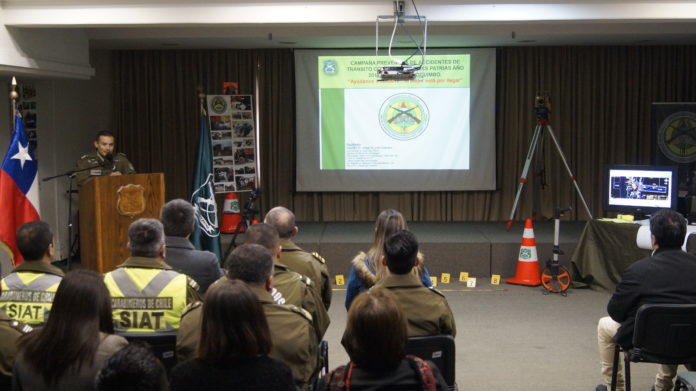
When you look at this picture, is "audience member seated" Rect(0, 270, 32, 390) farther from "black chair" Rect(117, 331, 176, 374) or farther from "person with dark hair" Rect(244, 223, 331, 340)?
"person with dark hair" Rect(244, 223, 331, 340)

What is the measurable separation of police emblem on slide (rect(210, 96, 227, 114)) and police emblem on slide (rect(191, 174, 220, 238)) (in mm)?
1254

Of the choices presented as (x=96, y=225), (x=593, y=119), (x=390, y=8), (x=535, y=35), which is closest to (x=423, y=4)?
(x=390, y=8)

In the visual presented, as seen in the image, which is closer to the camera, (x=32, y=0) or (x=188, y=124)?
(x=32, y=0)

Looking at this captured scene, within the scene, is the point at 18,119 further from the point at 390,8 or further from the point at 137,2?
the point at 390,8

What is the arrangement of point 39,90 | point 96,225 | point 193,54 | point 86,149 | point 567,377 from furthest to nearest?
point 193,54 < point 86,149 < point 39,90 < point 96,225 < point 567,377

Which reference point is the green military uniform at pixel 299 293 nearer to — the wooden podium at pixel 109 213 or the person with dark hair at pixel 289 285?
the person with dark hair at pixel 289 285

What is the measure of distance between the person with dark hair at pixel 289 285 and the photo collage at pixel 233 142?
4822 millimetres

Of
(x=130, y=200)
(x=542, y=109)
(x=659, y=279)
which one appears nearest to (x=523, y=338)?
(x=659, y=279)

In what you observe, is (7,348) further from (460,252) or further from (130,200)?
(460,252)

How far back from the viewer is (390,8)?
5891 millimetres

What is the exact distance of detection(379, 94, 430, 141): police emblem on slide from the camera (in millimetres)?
8469

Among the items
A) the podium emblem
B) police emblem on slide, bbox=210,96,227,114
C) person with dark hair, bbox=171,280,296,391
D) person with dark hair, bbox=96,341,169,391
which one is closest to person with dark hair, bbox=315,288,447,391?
person with dark hair, bbox=171,280,296,391

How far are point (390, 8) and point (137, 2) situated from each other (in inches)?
77.3

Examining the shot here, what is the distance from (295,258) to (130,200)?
237cm
